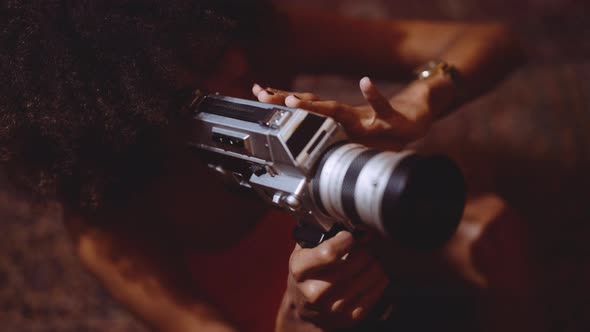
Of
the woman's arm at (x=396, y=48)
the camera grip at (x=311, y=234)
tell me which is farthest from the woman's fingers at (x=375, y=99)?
the woman's arm at (x=396, y=48)

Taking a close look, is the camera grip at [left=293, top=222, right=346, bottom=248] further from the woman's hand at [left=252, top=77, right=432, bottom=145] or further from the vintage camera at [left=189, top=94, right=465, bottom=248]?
the woman's hand at [left=252, top=77, right=432, bottom=145]

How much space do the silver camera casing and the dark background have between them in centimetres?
43

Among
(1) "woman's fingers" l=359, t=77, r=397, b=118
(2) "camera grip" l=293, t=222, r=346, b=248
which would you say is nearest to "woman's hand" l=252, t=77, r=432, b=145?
(1) "woman's fingers" l=359, t=77, r=397, b=118

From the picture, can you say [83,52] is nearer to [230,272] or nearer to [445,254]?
[230,272]

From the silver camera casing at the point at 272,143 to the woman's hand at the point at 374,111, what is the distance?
0.10ft

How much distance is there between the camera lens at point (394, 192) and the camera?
350mm

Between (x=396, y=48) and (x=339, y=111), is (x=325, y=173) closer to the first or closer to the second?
(x=339, y=111)

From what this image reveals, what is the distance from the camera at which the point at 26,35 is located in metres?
0.43

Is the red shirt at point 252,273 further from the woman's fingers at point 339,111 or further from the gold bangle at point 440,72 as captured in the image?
the gold bangle at point 440,72

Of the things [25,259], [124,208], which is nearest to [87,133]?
[124,208]

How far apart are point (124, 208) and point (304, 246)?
0.32m

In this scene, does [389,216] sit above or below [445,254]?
above

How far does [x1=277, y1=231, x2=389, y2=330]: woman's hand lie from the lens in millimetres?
424

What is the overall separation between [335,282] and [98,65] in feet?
0.95
